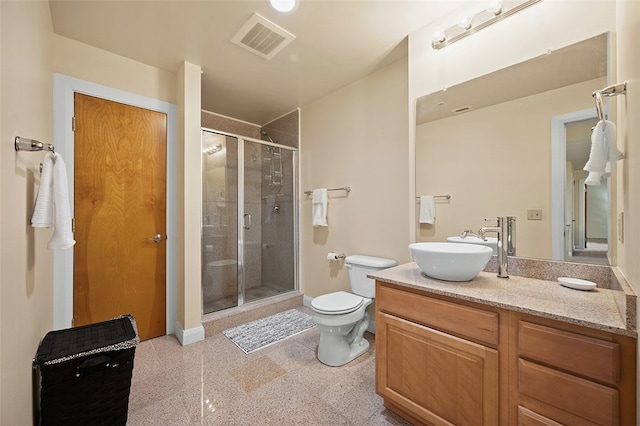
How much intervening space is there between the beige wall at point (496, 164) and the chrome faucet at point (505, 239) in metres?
0.03

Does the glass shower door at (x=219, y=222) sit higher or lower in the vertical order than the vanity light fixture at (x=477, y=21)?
lower

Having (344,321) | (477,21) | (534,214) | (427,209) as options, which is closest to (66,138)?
(344,321)

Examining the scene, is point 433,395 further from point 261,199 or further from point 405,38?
point 261,199

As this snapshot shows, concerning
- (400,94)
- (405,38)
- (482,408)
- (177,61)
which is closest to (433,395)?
(482,408)

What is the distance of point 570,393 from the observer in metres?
0.90

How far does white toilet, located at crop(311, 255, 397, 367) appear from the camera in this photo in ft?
6.27

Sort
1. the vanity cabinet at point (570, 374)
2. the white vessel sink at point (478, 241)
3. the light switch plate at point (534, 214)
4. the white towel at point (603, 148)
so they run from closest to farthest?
the vanity cabinet at point (570, 374) < the white towel at point (603, 148) < the light switch plate at point (534, 214) < the white vessel sink at point (478, 241)

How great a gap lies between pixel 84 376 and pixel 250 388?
89 cm

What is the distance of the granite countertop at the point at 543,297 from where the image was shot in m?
0.86

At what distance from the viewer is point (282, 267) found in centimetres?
336

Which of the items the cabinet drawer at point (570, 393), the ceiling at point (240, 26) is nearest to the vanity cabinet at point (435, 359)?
the cabinet drawer at point (570, 393)

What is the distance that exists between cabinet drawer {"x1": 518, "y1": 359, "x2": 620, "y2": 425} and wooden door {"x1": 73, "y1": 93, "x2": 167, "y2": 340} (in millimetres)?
2705

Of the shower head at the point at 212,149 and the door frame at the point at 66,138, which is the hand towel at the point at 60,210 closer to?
the door frame at the point at 66,138

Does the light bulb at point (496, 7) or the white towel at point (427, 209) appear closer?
the light bulb at point (496, 7)
